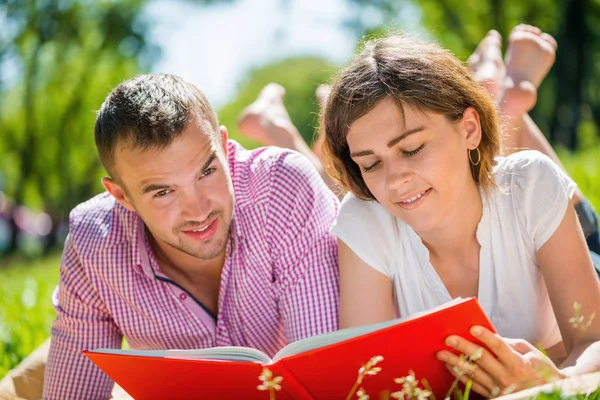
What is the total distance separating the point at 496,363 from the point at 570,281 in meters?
0.64

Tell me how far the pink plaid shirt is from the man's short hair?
313 millimetres

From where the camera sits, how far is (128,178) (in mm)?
2875

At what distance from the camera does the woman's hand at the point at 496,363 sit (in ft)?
6.78

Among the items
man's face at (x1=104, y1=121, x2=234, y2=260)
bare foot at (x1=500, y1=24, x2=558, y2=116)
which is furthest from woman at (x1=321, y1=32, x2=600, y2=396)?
bare foot at (x1=500, y1=24, x2=558, y2=116)

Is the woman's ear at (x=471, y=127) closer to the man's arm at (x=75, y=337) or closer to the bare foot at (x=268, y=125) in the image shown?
the man's arm at (x=75, y=337)

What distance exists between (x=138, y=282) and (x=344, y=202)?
916 mm

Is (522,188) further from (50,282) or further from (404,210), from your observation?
(50,282)

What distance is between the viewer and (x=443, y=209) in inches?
103

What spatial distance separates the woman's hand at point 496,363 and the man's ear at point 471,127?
0.81m

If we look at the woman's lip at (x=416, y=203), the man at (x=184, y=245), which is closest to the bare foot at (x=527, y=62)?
the man at (x=184, y=245)

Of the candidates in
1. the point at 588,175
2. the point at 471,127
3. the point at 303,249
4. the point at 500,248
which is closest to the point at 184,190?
the point at 303,249

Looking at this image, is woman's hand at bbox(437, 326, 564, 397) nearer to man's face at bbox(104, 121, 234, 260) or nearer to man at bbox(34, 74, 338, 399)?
man at bbox(34, 74, 338, 399)

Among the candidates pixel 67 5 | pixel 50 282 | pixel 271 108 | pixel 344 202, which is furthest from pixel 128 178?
pixel 67 5

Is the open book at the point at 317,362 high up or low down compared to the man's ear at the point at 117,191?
down
